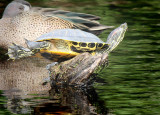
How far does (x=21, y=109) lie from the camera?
3992 mm

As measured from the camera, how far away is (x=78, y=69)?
4.81m

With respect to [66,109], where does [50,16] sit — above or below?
above

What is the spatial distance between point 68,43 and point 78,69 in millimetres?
627

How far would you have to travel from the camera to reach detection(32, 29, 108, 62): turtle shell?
5.25m

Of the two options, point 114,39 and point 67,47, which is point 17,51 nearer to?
point 67,47

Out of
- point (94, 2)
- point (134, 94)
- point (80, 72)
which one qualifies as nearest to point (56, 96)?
point (80, 72)

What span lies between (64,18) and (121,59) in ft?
5.14

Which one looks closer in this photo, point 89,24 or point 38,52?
point 38,52

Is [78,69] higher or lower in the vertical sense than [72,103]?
higher

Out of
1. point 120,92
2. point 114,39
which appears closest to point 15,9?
point 114,39

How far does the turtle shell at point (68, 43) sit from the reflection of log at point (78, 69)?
1.32 ft

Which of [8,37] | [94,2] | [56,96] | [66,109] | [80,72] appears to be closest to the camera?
[66,109]

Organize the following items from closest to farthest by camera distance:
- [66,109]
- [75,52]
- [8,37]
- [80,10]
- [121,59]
Result: [66,109] → [75,52] → [121,59] → [8,37] → [80,10]

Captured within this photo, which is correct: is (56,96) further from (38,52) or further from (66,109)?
(38,52)
